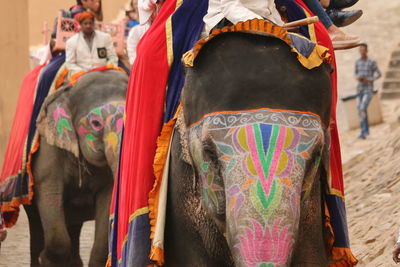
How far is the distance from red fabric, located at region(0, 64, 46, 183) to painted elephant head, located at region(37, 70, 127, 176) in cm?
41

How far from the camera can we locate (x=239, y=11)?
217 inches

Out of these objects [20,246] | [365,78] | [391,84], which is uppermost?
[365,78]

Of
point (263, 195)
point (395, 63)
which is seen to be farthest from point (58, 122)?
point (395, 63)

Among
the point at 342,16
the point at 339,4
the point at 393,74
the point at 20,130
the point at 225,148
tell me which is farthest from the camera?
the point at 393,74

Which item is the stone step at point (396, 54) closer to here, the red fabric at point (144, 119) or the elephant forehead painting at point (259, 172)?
the red fabric at point (144, 119)

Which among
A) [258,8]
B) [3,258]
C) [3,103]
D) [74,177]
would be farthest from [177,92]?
[3,103]

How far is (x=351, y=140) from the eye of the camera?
20250 millimetres

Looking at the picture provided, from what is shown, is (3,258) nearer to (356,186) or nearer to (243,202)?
(356,186)

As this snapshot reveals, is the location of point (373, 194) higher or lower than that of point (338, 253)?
lower

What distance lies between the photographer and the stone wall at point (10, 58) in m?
16.8

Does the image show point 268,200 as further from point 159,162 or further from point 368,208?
point 368,208

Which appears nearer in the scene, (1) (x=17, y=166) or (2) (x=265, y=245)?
(2) (x=265, y=245)

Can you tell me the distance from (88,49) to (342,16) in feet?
12.9

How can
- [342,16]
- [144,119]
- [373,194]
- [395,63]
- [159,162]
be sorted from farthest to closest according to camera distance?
[395,63], [373,194], [342,16], [144,119], [159,162]
